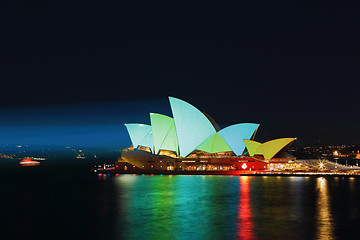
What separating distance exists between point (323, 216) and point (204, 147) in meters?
33.2

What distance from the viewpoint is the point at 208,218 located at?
100 feet

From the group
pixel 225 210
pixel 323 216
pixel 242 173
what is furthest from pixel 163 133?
pixel 323 216

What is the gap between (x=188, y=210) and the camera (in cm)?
3375

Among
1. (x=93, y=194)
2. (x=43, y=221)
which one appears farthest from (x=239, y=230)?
(x=93, y=194)

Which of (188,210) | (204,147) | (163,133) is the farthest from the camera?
(204,147)

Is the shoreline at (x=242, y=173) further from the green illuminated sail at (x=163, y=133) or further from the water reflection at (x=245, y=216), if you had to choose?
the water reflection at (x=245, y=216)

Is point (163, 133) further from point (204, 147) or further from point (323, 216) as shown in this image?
point (323, 216)

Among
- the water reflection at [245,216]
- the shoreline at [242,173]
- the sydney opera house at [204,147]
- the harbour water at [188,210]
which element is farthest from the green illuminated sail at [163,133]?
→ the water reflection at [245,216]

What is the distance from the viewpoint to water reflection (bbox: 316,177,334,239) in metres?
25.5

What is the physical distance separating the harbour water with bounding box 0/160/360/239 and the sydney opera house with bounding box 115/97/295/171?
11.5 metres

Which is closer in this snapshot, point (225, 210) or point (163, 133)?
point (225, 210)

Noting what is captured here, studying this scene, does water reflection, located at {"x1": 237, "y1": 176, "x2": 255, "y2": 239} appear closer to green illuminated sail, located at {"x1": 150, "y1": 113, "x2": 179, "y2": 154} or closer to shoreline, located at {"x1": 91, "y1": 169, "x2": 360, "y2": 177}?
shoreline, located at {"x1": 91, "y1": 169, "x2": 360, "y2": 177}

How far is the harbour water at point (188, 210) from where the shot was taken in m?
26.7

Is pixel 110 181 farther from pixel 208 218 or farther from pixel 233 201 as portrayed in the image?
pixel 208 218
